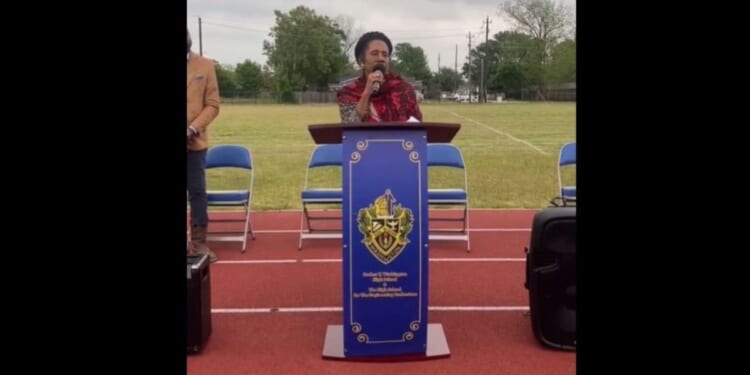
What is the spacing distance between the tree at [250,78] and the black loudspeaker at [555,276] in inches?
1747

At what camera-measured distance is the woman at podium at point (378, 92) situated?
13.4ft

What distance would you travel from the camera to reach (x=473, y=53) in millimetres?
57156

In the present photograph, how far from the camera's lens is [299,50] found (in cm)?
4791

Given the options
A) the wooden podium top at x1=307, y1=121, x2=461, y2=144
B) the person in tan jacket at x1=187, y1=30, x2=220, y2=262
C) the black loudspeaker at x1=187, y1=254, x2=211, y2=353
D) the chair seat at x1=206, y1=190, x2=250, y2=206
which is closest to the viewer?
the wooden podium top at x1=307, y1=121, x2=461, y2=144

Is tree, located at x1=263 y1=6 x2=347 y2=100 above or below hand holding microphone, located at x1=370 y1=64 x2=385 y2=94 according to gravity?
above

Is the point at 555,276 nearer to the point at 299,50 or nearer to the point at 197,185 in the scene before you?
the point at 197,185

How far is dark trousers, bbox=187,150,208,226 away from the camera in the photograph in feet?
19.0

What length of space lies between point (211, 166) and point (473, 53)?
52411mm

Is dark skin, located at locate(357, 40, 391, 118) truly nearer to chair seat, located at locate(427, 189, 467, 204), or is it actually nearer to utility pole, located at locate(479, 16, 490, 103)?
chair seat, located at locate(427, 189, 467, 204)

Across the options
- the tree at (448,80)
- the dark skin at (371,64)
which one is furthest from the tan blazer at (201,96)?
the tree at (448,80)

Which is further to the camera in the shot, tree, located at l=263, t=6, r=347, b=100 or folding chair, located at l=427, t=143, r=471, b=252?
tree, located at l=263, t=6, r=347, b=100

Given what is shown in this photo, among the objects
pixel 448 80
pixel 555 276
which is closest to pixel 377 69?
pixel 555 276

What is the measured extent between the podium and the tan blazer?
7.60ft

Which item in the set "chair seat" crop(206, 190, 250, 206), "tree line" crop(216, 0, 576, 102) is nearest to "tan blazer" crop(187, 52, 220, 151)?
"chair seat" crop(206, 190, 250, 206)
